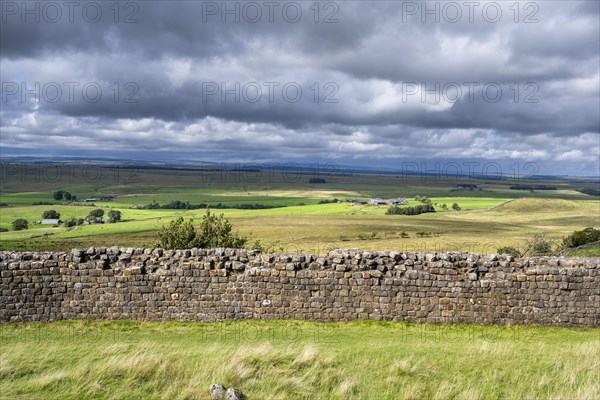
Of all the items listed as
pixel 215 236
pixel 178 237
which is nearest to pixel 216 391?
pixel 215 236

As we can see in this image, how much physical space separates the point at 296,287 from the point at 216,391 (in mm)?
6457

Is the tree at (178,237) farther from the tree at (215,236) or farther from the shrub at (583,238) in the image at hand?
the shrub at (583,238)

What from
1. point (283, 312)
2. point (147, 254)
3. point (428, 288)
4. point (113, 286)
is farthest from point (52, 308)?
point (428, 288)

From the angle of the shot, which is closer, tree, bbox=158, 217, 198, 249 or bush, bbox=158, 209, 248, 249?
bush, bbox=158, 209, 248, 249

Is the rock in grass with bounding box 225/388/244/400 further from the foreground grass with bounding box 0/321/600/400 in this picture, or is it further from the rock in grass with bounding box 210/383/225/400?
the foreground grass with bounding box 0/321/600/400

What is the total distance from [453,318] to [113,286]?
9979 mm

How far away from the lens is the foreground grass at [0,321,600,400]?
7.48 metres

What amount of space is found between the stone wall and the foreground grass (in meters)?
1.00

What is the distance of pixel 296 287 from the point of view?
13461mm

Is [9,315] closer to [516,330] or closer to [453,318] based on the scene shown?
[453,318]

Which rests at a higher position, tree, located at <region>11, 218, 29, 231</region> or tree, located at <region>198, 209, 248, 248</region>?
tree, located at <region>198, 209, 248, 248</region>

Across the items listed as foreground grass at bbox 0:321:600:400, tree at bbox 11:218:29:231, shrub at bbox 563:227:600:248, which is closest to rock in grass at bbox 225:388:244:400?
foreground grass at bbox 0:321:600:400

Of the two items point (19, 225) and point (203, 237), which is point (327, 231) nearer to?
point (203, 237)

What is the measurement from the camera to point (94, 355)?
9.15m
